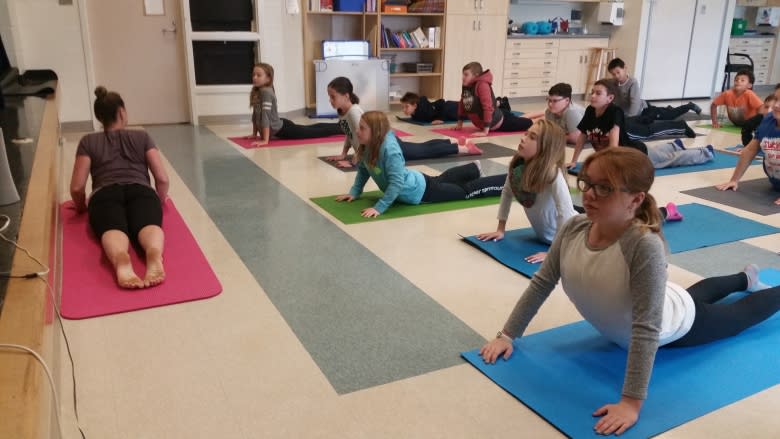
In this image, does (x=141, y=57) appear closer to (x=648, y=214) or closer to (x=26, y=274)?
(x=26, y=274)

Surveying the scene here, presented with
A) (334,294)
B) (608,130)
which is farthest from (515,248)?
(608,130)

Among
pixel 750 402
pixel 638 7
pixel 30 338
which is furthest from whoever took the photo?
pixel 638 7

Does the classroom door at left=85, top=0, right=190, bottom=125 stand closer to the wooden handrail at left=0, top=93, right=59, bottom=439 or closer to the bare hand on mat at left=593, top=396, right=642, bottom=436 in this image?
the wooden handrail at left=0, top=93, right=59, bottom=439

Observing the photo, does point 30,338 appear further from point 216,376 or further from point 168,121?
point 168,121

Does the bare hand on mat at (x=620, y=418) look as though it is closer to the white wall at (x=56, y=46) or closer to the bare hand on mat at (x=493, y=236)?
the bare hand on mat at (x=493, y=236)

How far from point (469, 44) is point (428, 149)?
361 centimetres

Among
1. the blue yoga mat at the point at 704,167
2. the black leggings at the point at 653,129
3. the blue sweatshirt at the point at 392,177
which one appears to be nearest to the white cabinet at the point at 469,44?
the black leggings at the point at 653,129

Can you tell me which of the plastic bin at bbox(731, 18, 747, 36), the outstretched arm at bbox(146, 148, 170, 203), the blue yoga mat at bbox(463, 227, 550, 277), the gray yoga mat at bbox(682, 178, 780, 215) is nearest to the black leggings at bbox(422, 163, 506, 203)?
the blue yoga mat at bbox(463, 227, 550, 277)

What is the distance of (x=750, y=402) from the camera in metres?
1.94

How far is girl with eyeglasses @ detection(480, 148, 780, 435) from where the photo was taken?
1740 mm

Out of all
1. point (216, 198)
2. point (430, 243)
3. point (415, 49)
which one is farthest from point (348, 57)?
point (430, 243)

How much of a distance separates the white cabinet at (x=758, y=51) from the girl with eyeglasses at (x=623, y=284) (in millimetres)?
10351

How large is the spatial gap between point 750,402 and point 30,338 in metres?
2.02

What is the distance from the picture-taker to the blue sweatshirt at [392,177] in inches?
144
